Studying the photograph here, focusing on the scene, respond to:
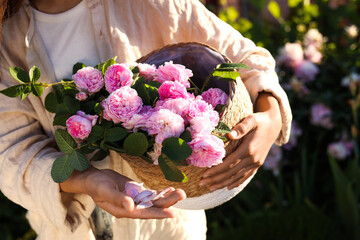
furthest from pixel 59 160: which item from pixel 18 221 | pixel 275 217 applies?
pixel 18 221

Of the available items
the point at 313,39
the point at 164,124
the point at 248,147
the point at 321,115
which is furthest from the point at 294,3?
the point at 164,124

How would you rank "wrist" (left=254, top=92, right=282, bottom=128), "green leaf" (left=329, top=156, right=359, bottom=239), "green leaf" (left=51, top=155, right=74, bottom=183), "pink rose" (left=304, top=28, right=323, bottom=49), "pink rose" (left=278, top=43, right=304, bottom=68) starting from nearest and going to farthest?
1. "green leaf" (left=51, top=155, right=74, bottom=183)
2. "wrist" (left=254, top=92, right=282, bottom=128)
3. "green leaf" (left=329, top=156, right=359, bottom=239)
4. "pink rose" (left=278, top=43, right=304, bottom=68)
5. "pink rose" (left=304, top=28, right=323, bottom=49)

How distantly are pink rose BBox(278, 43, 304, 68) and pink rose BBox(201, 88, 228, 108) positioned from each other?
1854 mm

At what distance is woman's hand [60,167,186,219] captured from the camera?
1.08 meters

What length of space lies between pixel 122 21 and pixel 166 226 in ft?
2.05

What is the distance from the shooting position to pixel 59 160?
1.18 metres

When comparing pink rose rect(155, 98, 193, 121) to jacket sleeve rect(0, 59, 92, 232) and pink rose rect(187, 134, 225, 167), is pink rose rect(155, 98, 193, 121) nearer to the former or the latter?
pink rose rect(187, 134, 225, 167)

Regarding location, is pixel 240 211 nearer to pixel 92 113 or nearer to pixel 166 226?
pixel 166 226

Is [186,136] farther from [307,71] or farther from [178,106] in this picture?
[307,71]

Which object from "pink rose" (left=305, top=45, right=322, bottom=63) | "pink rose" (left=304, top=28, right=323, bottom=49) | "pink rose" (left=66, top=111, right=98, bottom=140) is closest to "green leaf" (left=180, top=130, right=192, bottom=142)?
"pink rose" (left=66, top=111, right=98, bottom=140)

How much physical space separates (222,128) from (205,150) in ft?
0.32

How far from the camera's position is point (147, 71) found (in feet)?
4.13

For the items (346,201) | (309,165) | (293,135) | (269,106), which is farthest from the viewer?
(309,165)

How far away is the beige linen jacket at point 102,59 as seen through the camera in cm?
133
